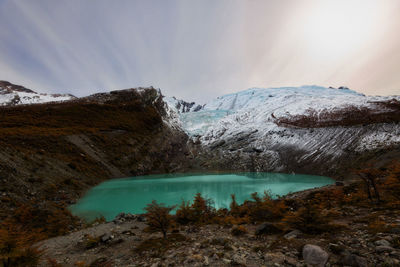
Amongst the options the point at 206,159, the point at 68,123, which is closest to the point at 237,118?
the point at 206,159

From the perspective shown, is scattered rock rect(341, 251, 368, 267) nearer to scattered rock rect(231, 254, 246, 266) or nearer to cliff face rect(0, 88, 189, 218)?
scattered rock rect(231, 254, 246, 266)

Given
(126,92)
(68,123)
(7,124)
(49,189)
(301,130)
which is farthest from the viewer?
(126,92)

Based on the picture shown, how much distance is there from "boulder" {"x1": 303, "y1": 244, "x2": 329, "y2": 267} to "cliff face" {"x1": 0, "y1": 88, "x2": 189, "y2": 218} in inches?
646

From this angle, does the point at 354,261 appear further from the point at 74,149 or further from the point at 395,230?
the point at 74,149

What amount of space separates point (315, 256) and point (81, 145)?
43.8 metres

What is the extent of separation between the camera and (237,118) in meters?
85.8

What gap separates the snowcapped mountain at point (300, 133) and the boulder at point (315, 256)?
128 feet

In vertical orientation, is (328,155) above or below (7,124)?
below

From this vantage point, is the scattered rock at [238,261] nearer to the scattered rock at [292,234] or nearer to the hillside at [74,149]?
the scattered rock at [292,234]

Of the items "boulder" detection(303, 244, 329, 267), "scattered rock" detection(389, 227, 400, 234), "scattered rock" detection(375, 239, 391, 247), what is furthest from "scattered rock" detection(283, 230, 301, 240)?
"scattered rock" detection(389, 227, 400, 234)

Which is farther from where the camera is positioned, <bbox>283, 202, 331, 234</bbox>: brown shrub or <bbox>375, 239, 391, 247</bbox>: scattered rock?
<bbox>283, 202, 331, 234</bbox>: brown shrub

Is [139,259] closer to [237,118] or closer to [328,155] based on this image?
[328,155]

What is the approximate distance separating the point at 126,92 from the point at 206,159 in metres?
43.4

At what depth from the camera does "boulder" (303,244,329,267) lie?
3751mm
